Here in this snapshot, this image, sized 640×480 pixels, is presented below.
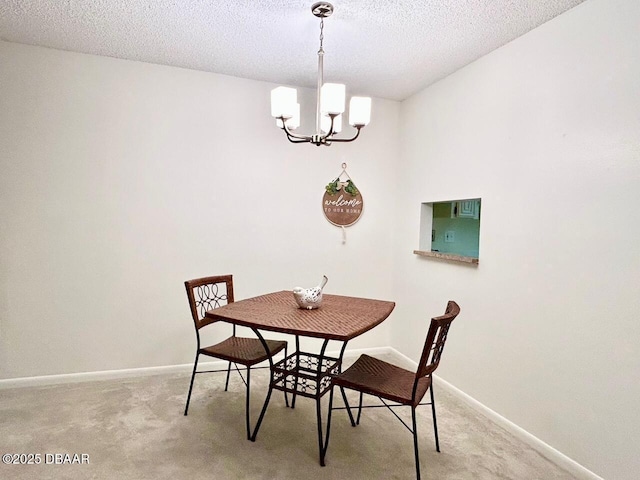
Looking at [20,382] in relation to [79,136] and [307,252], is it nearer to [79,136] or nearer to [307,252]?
[79,136]

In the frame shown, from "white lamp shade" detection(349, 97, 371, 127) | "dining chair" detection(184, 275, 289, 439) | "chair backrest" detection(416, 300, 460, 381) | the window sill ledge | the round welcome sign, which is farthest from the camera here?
the round welcome sign

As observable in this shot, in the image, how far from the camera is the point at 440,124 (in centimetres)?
300

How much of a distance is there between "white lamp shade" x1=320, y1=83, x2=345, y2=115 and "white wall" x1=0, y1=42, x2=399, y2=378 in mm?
1451

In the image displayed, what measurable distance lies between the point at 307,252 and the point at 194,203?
104 cm

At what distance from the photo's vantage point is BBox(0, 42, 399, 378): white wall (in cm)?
266

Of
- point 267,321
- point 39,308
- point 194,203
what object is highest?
point 194,203

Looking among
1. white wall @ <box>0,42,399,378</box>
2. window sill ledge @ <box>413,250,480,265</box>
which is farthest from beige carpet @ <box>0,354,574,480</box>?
window sill ledge @ <box>413,250,480,265</box>

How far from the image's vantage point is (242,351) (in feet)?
7.70

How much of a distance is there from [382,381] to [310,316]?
0.49m

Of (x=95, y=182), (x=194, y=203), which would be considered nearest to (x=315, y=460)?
(x=194, y=203)

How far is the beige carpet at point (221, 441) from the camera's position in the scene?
1.83 meters

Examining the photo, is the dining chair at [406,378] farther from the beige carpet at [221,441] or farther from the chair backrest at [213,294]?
the chair backrest at [213,294]

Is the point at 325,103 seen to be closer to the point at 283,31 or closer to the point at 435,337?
the point at 283,31

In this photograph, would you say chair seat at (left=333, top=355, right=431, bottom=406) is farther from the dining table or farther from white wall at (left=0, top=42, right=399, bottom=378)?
white wall at (left=0, top=42, right=399, bottom=378)
